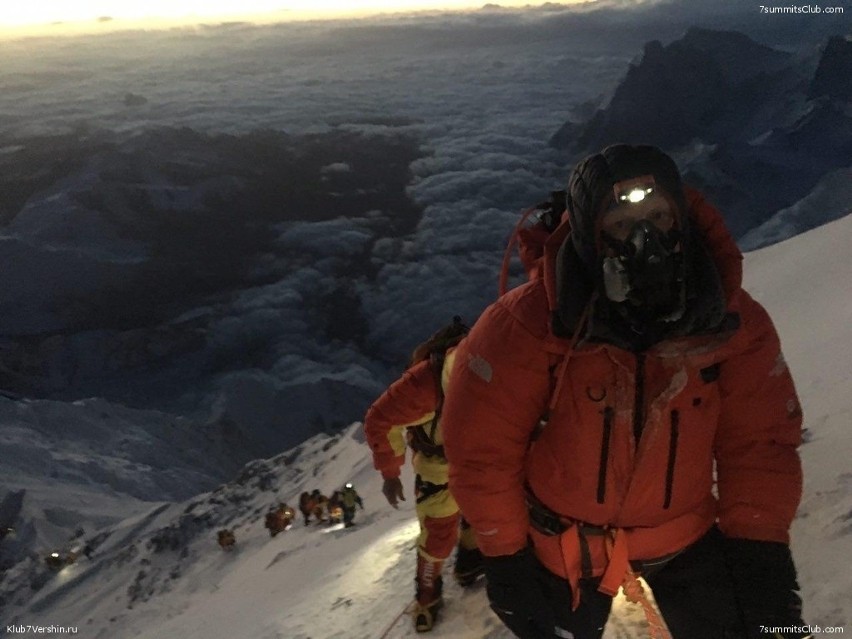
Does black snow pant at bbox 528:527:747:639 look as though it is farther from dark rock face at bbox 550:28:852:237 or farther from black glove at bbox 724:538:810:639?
dark rock face at bbox 550:28:852:237

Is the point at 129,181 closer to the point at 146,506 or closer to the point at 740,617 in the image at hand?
the point at 146,506

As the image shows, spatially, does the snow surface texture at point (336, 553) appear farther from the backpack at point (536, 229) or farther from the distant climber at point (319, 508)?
the backpack at point (536, 229)

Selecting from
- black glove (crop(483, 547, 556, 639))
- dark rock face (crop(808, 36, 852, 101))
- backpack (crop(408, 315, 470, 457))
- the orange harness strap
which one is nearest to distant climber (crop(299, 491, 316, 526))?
backpack (crop(408, 315, 470, 457))

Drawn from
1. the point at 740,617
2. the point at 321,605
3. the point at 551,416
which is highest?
the point at 551,416

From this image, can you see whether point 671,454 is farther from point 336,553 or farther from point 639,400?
point 336,553

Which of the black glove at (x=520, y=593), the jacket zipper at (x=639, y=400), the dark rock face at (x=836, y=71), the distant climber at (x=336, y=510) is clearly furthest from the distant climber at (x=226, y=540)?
the dark rock face at (x=836, y=71)

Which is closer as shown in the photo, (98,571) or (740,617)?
(740,617)

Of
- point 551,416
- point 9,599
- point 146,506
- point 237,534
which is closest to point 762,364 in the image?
point 551,416

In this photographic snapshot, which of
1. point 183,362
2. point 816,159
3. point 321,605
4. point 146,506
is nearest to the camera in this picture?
point 321,605
